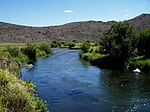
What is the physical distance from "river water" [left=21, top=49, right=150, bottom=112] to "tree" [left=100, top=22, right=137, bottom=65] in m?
10.8

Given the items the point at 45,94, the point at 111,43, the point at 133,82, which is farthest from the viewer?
the point at 111,43

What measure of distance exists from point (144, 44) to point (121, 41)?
4222mm

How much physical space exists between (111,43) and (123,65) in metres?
6.62

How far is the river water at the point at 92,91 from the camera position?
2533 centimetres

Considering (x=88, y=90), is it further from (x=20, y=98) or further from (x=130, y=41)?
(x=130, y=41)

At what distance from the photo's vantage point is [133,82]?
37562 mm

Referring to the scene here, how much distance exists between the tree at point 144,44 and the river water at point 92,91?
13.0 metres

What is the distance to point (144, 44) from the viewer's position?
56.6 meters

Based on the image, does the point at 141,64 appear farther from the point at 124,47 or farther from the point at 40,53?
the point at 40,53

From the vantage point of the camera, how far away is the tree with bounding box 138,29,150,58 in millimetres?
55831

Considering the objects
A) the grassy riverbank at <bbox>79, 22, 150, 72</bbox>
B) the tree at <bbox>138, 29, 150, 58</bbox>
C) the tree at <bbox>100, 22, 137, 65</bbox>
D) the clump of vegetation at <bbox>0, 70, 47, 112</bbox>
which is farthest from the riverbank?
the clump of vegetation at <bbox>0, 70, 47, 112</bbox>

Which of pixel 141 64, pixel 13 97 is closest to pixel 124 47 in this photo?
pixel 141 64

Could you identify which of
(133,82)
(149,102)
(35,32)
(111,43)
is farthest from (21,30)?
(149,102)

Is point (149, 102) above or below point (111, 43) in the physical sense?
below
